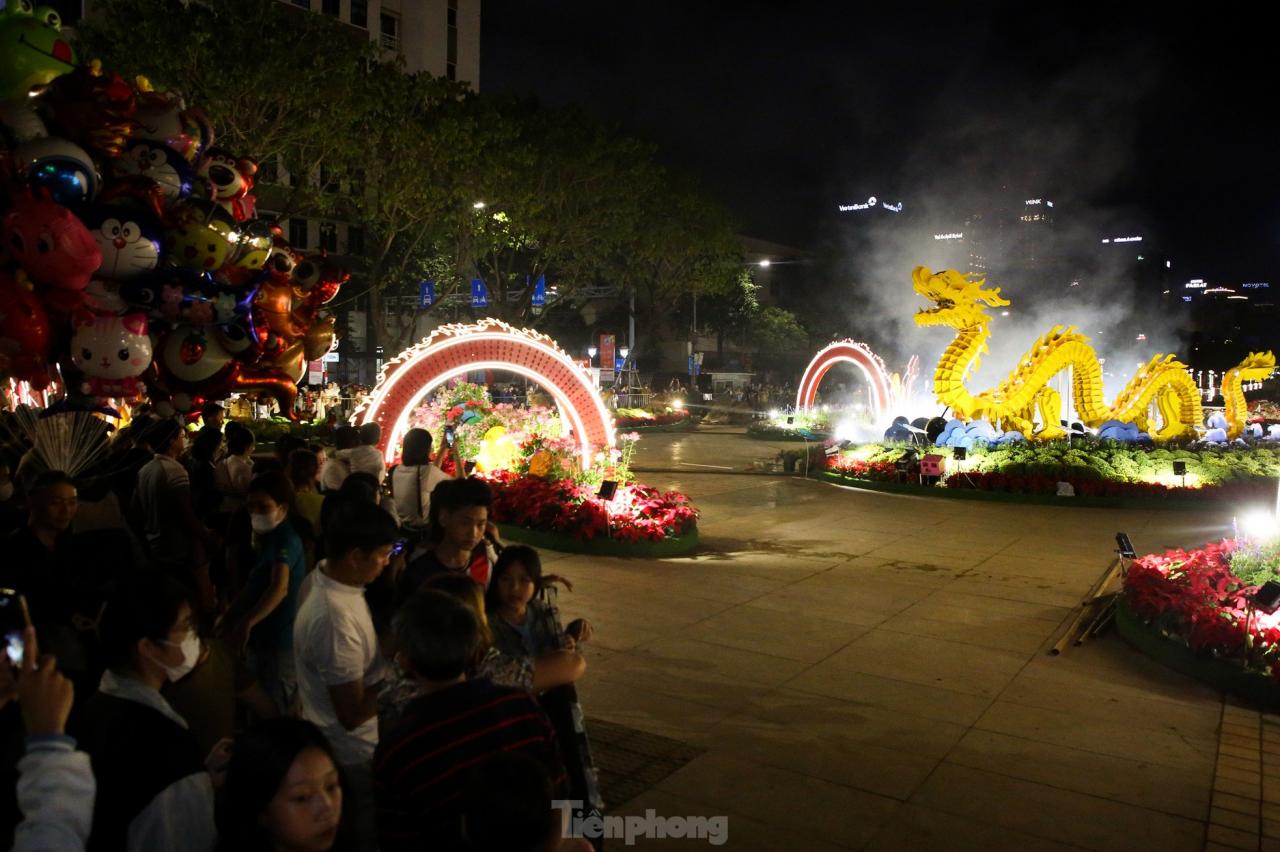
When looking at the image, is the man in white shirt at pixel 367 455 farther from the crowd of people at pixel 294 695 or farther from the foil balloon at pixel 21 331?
the foil balloon at pixel 21 331

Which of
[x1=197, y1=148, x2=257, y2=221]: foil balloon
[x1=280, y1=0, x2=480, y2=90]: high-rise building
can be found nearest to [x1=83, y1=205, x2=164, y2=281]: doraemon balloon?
[x1=197, y1=148, x2=257, y2=221]: foil balloon

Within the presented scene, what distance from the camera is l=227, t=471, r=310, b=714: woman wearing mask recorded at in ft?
14.2

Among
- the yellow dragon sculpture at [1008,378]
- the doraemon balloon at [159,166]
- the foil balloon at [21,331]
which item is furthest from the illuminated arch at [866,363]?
the foil balloon at [21,331]

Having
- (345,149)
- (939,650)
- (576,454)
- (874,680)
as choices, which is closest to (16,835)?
(874,680)

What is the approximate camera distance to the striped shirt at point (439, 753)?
244cm

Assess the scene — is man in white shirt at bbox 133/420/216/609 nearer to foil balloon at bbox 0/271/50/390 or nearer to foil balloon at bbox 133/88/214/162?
foil balloon at bbox 0/271/50/390

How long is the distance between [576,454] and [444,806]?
10832 millimetres

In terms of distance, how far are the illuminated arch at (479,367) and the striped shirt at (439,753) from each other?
1021 cm

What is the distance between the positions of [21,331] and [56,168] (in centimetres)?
142

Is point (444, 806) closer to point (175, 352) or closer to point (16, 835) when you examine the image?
point (16, 835)

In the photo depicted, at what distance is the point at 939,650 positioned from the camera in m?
7.51

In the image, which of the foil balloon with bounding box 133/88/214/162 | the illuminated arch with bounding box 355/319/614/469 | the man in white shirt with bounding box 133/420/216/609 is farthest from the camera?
the illuminated arch with bounding box 355/319/614/469

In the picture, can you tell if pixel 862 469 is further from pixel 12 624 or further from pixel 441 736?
pixel 12 624

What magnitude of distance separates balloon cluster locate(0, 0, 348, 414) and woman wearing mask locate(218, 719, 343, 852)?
7311 millimetres
